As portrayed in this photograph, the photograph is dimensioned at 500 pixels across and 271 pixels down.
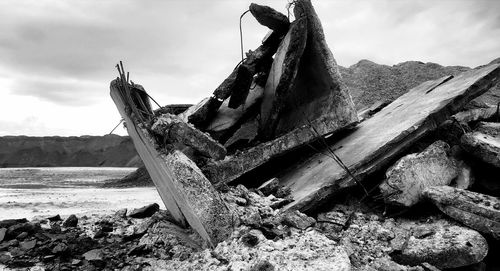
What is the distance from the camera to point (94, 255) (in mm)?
3553

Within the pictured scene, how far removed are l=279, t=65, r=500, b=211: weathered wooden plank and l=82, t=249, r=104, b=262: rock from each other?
1836 mm

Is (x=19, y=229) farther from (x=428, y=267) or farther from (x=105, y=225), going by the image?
(x=428, y=267)

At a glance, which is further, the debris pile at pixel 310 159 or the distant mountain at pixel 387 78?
the distant mountain at pixel 387 78

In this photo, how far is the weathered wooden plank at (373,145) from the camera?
387 centimetres

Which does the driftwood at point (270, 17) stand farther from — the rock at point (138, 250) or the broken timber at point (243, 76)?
the rock at point (138, 250)

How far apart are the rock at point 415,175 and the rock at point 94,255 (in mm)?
2786

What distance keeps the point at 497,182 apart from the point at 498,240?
3.19 feet

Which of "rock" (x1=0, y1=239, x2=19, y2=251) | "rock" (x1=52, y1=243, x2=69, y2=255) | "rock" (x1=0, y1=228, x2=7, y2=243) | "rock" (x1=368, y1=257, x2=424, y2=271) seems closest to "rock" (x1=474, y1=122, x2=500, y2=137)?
"rock" (x1=368, y1=257, x2=424, y2=271)

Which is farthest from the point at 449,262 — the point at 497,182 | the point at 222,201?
the point at 222,201

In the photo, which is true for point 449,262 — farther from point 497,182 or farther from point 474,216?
point 497,182

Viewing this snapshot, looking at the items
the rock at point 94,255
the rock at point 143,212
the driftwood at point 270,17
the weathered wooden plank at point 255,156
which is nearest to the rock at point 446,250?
the weathered wooden plank at point 255,156

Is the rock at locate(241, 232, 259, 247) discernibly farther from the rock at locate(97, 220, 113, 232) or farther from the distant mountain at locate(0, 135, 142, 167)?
the distant mountain at locate(0, 135, 142, 167)

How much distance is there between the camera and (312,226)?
333 centimetres

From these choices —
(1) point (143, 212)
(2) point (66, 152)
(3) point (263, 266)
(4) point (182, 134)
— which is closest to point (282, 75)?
(4) point (182, 134)
